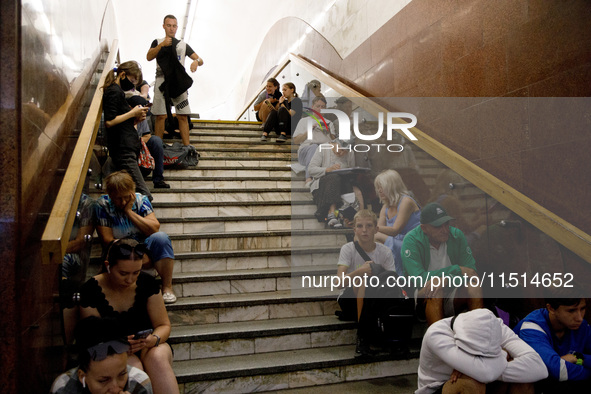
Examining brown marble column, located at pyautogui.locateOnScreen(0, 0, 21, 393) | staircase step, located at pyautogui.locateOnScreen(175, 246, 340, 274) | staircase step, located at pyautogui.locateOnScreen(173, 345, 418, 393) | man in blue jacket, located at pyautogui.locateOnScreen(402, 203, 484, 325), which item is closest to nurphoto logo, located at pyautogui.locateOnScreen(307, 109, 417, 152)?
man in blue jacket, located at pyautogui.locateOnScreen(402, 203, 484, 325)

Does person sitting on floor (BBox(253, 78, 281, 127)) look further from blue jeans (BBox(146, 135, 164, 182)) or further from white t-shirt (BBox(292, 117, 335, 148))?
blue jeans (BBox(146, 135, 164, 182))

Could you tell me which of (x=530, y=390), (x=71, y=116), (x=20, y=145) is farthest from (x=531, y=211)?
(x=71, y=116)

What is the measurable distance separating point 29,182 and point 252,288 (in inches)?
70.5

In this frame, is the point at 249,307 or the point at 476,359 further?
the point at 249,307

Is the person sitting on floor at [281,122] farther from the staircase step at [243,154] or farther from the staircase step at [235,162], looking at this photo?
the staircase step at [235,162]

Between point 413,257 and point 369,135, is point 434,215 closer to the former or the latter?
point 413,257

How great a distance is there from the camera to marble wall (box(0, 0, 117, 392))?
1603mm

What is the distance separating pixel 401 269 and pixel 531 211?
2.83 ft

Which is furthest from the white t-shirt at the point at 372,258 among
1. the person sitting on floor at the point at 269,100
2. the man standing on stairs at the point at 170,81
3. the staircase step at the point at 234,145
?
the person sitting on floor at the point at 269,100

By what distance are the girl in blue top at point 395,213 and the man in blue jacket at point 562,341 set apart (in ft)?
2.66

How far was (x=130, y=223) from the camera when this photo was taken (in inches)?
113

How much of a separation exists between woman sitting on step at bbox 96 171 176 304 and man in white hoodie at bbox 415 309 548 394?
1663 millimetres

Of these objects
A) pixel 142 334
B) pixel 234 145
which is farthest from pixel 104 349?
pixel 234 145

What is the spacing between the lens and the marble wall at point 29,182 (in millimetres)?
1603
